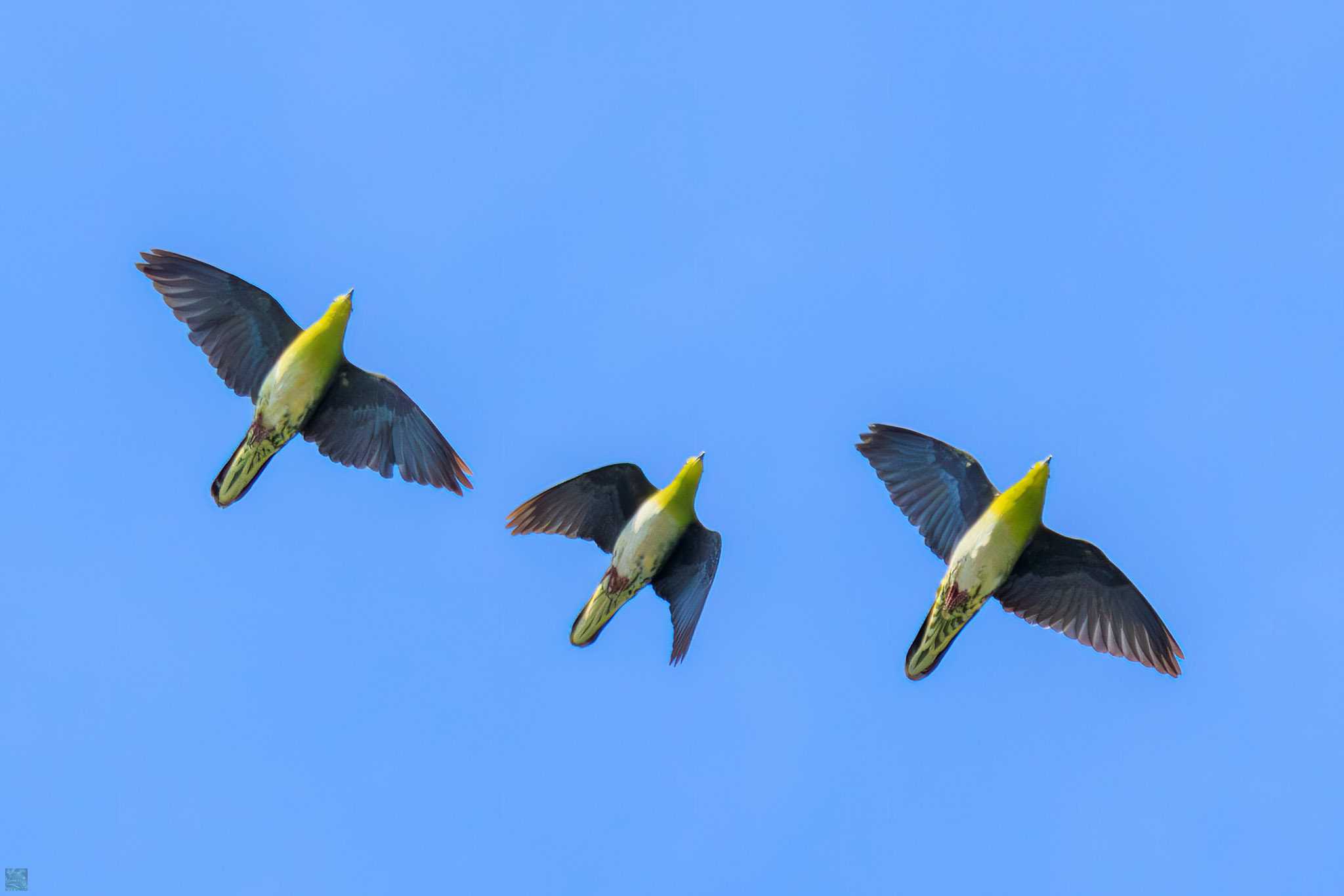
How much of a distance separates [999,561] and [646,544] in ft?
12.8

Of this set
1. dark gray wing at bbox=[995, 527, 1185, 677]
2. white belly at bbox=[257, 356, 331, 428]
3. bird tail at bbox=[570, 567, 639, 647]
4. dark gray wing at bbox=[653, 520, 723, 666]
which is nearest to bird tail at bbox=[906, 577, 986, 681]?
dark gray wing at bbox=[995, 527, 1185, 677]

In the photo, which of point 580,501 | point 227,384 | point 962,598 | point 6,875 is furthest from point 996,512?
point 6,875

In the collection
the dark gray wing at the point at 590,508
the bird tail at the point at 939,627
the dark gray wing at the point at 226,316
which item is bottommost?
the bird tail at the point at 939,627

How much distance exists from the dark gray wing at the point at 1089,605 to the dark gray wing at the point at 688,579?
3299mm

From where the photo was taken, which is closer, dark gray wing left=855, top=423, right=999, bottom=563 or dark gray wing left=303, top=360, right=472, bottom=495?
dark gray wing left=855, top=423, right=999, bottom=563

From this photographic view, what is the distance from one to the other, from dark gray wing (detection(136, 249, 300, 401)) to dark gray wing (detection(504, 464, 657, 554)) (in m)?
3.38

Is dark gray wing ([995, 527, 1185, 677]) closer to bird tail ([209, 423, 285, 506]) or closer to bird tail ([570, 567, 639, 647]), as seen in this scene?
bird tail ([570, 567, 639, 647])

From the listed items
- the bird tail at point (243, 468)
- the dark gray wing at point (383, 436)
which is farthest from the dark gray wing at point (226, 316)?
the dark gray wing at point (383, 436)

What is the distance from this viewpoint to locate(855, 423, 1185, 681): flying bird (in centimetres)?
1477

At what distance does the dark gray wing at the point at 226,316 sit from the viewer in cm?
1523

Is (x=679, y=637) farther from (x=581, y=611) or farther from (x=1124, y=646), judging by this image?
(x=1124, y=646)

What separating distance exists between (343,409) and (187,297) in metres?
2.13

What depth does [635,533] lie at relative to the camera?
1524 cm

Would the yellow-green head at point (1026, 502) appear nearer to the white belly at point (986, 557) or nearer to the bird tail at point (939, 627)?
the white belly at point (986, 557)
